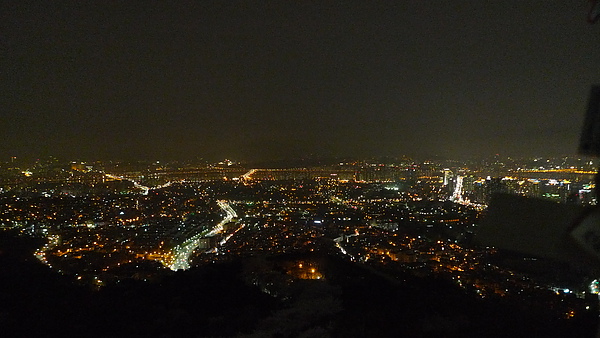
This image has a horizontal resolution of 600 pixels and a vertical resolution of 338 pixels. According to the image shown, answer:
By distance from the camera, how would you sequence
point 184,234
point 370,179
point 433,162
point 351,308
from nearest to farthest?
1. point 351,308
2. point 184,234
3. point 433,162
4. point 370,179

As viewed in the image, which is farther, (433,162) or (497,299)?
(433,162)

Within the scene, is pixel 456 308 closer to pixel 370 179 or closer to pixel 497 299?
pixel 497 299

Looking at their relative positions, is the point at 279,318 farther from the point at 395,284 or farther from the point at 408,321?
the point at 395,284

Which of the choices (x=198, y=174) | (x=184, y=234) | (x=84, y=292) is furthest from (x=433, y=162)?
(x=198, y=174)

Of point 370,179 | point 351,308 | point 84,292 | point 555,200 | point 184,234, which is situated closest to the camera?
point 555,200

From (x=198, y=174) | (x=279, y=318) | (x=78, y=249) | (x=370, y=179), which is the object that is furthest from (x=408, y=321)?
(x=198, y=174)

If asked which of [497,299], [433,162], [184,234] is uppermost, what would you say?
[433,162]

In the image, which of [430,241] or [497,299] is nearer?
[497,299]

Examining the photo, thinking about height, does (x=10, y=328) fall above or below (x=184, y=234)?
above

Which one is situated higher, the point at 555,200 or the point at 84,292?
the point at 555,200
